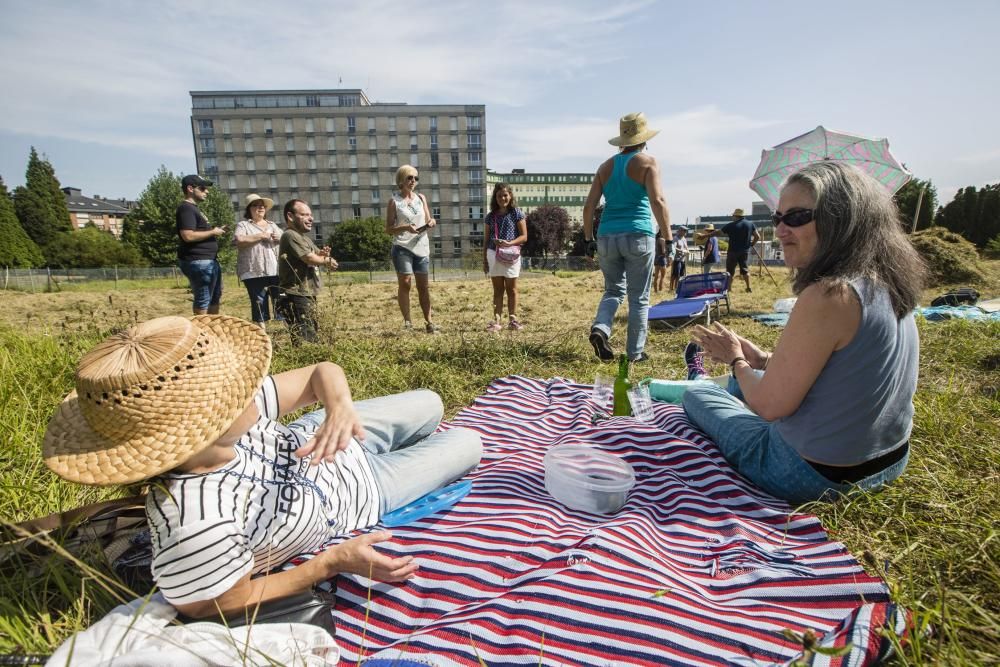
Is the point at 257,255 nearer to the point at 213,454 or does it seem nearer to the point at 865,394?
the point at 213,454

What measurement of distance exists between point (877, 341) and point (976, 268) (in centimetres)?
1339

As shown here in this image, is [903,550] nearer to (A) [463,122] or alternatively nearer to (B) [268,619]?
(B) [268,619]

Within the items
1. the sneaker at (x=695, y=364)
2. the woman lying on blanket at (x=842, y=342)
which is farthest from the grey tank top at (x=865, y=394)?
the sneaker at (x=695, y=364)

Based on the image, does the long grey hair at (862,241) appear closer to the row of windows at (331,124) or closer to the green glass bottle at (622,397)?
the green glass bottle at (622,397)

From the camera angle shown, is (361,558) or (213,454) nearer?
(213,454)

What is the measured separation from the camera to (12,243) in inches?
1533

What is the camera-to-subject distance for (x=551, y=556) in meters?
1.83

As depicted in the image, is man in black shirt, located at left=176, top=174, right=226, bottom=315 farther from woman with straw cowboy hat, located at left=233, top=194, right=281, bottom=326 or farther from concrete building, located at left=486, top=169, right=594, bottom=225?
concrete building, located at left=486, top=169, right=594, bottom=225

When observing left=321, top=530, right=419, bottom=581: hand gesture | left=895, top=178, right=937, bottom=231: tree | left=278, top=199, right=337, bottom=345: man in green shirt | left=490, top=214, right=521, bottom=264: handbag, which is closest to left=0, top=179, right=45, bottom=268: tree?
left=278, top=199, right=337, bottom=345: man in green shirt

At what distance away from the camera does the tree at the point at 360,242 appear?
61.7 m

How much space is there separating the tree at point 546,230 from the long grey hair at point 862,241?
57.3m

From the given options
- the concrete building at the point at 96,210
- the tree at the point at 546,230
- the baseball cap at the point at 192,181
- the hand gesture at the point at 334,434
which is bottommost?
the hand gesture at the point at 334,434

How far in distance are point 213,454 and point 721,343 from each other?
91.1 inches

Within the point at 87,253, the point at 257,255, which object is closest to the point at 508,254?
the point at 257,255
